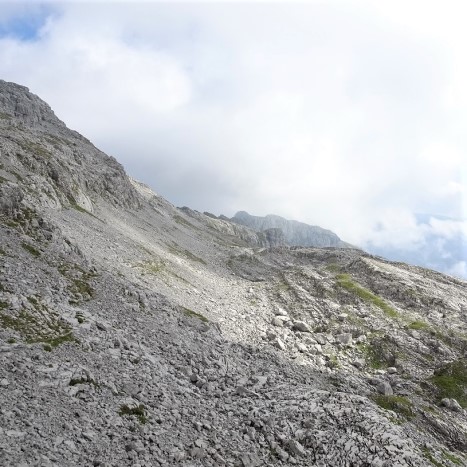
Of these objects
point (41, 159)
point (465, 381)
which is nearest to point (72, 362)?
point (465, 381)

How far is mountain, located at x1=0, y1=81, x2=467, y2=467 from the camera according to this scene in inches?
655

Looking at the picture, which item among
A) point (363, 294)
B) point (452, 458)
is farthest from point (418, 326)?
point (452, 458)

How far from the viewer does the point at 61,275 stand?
1200 inches

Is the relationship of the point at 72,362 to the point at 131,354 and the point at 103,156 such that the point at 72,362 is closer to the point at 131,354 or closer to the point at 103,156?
the point at 131,354

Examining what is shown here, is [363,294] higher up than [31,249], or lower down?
higher up

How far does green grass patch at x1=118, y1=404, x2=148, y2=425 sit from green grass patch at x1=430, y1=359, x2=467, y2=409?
93.2 feet

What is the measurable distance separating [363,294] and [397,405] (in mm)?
44391

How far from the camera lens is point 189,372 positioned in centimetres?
2458

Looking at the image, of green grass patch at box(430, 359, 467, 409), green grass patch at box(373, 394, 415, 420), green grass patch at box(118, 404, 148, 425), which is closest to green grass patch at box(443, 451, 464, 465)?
green grass patch at box(373, 394, 415, 420)

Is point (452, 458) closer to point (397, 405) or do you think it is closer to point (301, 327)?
point (397, 405)

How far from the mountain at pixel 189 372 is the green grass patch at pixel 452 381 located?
0.17 metres

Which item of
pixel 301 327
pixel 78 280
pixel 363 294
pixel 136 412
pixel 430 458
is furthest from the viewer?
pixel 363 294

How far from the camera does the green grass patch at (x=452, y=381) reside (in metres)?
32.9

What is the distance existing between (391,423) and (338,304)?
1693 inches
